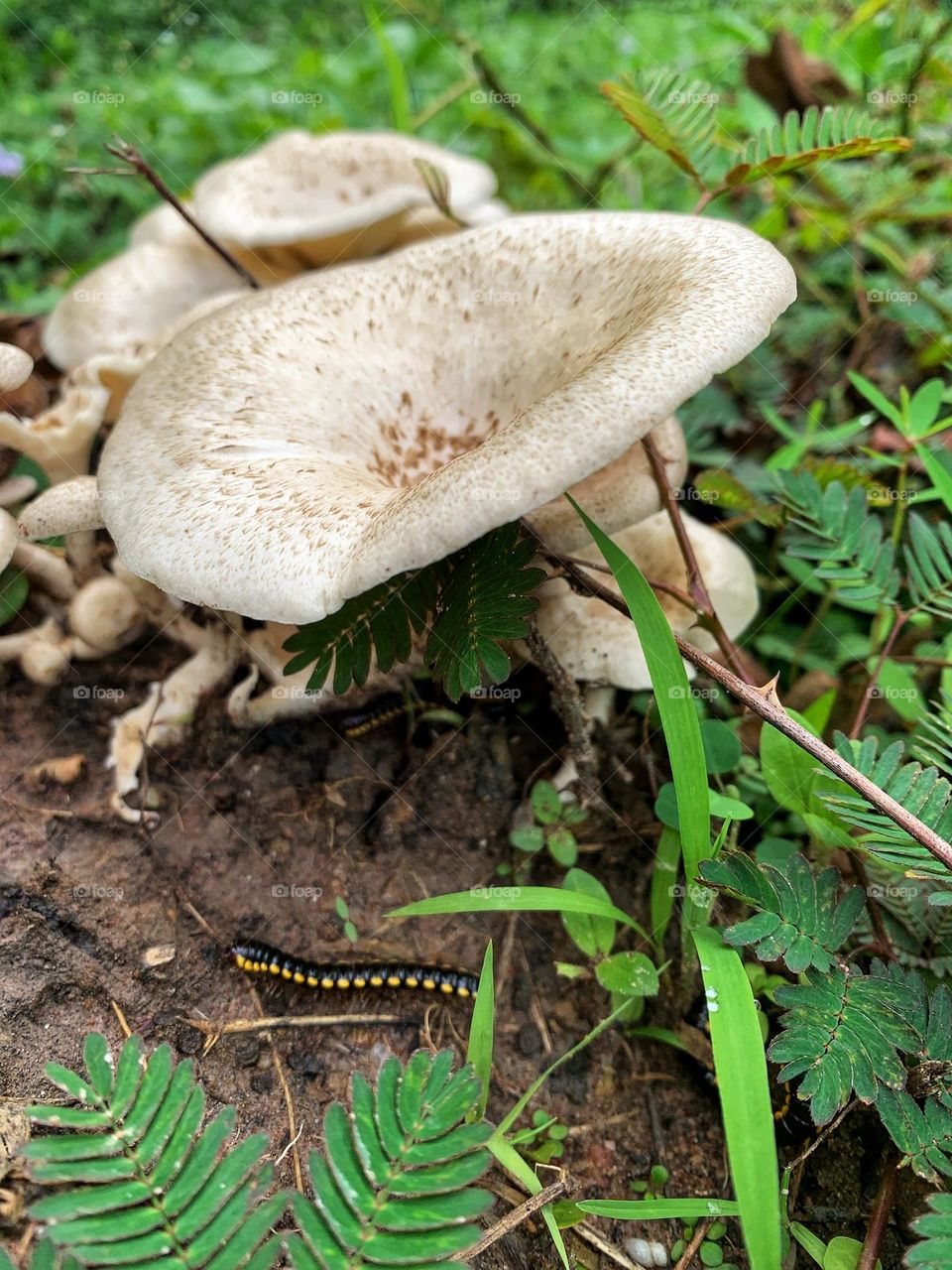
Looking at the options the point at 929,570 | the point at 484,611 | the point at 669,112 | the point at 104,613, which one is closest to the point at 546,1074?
the point at 484,611

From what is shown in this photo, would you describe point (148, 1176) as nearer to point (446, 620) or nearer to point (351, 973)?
point (351, 973)

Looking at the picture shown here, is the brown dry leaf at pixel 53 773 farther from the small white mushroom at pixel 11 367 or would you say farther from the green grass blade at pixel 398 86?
the green grass blade at pixel 398 86

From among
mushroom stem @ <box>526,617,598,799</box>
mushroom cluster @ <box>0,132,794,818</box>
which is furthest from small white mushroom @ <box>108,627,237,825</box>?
mushroom stem @ <box>526,617,598,799</box>

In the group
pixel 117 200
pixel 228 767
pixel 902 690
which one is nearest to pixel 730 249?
pixel 902 690

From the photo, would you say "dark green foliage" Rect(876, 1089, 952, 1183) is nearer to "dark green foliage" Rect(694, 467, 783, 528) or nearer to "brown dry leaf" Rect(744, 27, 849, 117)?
"dark green foliage" Rect(694, 467, 783, 528)

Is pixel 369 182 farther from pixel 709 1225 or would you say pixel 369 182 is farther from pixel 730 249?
pixel 709 1225
